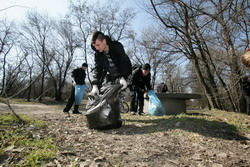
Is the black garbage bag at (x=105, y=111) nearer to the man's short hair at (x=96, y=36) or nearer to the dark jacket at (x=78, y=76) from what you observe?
the man's short hair at (x=96, y=36)

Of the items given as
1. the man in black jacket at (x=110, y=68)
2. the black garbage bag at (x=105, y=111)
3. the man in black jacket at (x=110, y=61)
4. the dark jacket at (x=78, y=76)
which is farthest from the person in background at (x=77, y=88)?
the black garbage bag at (x=105, y=111)

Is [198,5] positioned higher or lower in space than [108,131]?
higher

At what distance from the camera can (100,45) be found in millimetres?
3275

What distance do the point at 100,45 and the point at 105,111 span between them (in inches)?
49.7

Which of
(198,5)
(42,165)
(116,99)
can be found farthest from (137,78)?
(42,165)

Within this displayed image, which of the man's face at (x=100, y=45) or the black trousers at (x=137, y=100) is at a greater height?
the man's face at (x=100, y=45)

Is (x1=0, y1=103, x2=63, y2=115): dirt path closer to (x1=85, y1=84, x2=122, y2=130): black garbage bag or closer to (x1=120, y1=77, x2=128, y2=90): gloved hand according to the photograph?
(x1=85, y1=84, x2=122, y2=130): black garbage bag

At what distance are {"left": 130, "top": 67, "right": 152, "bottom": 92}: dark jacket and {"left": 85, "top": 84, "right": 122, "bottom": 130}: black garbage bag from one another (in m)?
2.52

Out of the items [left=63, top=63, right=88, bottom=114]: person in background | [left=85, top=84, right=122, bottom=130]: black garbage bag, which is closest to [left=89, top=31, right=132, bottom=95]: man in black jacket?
[left=85, top=84, right=122, bottom=130]: black garbage bag

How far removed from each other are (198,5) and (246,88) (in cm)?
375

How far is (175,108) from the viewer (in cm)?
675

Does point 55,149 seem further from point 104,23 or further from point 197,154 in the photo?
point 104,23

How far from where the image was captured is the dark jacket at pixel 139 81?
5570 millimetres

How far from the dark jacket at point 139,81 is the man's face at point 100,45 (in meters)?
2.35
